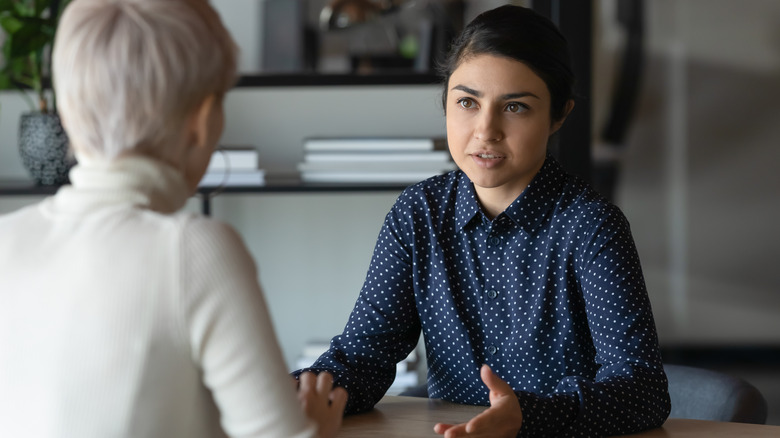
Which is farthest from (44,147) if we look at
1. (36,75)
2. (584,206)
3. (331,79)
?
(584,206)

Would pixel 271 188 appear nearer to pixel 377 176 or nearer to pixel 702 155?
pixel 377 176

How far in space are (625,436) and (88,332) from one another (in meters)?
0.78

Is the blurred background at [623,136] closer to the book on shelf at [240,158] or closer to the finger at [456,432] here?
the book on shelf at [240,158]

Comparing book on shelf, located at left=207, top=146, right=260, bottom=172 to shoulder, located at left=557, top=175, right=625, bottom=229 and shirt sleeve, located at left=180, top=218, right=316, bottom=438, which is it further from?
shirt sleeve, located at left=180, top=218, right=316, bottom=438

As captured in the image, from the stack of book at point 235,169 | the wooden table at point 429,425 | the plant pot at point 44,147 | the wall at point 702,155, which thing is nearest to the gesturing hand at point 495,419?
the wooden table at point 429,425

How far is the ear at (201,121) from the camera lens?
2.80 ft

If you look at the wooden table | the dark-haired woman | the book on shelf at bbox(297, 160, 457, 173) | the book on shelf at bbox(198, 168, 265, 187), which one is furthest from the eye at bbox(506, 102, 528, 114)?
the book on shelf at bbox(198, 168, 265, 187)

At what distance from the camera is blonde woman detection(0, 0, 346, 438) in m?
0.78

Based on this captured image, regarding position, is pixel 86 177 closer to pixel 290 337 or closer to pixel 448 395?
pixel 448 395

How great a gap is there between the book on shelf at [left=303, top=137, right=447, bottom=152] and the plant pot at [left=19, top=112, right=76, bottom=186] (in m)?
0.66

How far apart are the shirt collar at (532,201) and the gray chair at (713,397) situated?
0.40 meters

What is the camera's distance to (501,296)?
1581 mm

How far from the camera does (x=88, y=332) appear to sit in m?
0.78

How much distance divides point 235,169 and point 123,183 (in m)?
1.80
